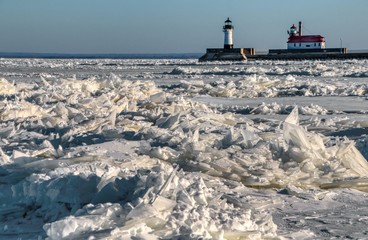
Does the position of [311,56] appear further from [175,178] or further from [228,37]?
[175,178]

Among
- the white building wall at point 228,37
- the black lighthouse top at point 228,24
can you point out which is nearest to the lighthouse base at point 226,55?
the white building wall at point 228,37

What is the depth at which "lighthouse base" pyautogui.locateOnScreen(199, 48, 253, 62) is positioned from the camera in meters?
48.5

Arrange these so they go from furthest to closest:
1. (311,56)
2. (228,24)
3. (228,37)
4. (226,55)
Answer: (228,37)
(228,24)
(226,55)
(311,56)

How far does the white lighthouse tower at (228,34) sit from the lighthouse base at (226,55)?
0.66m

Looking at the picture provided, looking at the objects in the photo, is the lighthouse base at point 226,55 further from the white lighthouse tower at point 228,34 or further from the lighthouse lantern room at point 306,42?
the lighthouse lantern room at point 306,42

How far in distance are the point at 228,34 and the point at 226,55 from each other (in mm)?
2077

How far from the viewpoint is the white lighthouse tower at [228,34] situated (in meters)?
50.0

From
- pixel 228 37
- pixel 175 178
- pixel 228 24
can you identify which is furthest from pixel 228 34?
pixel 175 178

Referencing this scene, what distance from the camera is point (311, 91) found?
41.0 ft

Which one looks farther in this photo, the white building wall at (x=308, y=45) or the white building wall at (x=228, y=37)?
the white building wall at (x=308, y=45)

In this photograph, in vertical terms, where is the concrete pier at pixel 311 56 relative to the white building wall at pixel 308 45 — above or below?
below

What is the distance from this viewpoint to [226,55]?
49.5m

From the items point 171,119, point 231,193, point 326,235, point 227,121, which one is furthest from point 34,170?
point 227,121

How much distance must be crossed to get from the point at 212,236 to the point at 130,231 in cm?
34
